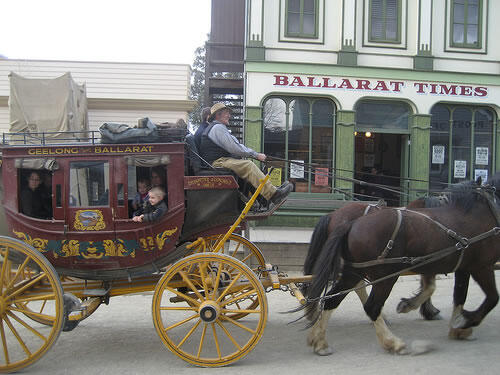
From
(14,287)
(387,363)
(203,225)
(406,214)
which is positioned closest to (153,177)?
(203,225)

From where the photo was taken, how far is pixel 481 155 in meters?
11.9

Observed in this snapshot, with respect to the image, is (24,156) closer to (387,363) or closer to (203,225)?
(203,225)


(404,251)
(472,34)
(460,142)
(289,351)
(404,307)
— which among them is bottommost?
(289,351)

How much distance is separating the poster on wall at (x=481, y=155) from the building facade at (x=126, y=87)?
7422 millimetres

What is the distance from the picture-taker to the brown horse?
4379mm

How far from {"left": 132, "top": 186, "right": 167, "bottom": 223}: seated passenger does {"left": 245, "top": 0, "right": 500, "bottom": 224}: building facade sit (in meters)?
6.79

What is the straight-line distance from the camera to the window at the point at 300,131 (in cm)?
1132

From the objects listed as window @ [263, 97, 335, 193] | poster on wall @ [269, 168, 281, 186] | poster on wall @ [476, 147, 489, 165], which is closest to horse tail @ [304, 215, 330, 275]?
poster on wall @ [269, 168, 281, 186]

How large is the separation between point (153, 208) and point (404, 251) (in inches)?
94.9

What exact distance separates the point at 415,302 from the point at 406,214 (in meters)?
1.25

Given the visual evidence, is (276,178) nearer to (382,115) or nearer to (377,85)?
(382,115)

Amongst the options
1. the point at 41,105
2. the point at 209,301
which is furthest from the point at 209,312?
the point at 41,105

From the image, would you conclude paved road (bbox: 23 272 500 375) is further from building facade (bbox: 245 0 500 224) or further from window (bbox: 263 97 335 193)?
window (bbox: 263 97 335 193)

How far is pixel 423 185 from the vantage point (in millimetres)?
11750
